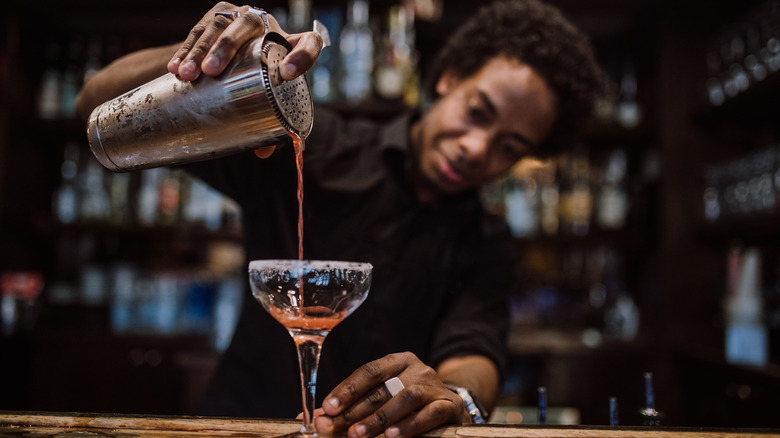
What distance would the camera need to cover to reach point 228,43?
2.15ft

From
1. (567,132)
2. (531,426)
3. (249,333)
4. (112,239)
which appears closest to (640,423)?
(531,426)

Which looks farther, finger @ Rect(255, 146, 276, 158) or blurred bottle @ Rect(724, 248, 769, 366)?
blurred bottle @ Rect(724, 248, 769, 366)

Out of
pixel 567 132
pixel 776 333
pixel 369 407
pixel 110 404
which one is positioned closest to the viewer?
pixel 369 407

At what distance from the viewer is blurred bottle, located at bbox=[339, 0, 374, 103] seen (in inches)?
100

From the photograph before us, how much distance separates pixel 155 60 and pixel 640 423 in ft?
2.67

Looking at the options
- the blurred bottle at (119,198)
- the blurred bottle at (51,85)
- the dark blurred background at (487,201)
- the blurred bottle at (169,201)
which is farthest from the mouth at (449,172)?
the blurred bottle at (51,85)

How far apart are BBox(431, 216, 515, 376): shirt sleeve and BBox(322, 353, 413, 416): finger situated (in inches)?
17.3

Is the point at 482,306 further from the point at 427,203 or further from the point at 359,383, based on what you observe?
the point at 359,383

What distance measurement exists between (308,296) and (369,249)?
0.58m

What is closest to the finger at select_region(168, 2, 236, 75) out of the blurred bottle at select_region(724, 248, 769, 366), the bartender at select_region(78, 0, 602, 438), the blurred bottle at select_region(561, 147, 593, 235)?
the bartender at select_region(78, 0, 602, 438)

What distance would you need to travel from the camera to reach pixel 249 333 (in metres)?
1.23

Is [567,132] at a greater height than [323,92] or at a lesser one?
lesser

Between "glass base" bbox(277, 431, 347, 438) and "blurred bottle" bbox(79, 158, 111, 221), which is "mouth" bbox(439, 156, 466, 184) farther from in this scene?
"blurred bottle" bbox(79, 158, 111, 221)

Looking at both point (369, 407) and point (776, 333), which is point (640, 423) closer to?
point (369, 407)
